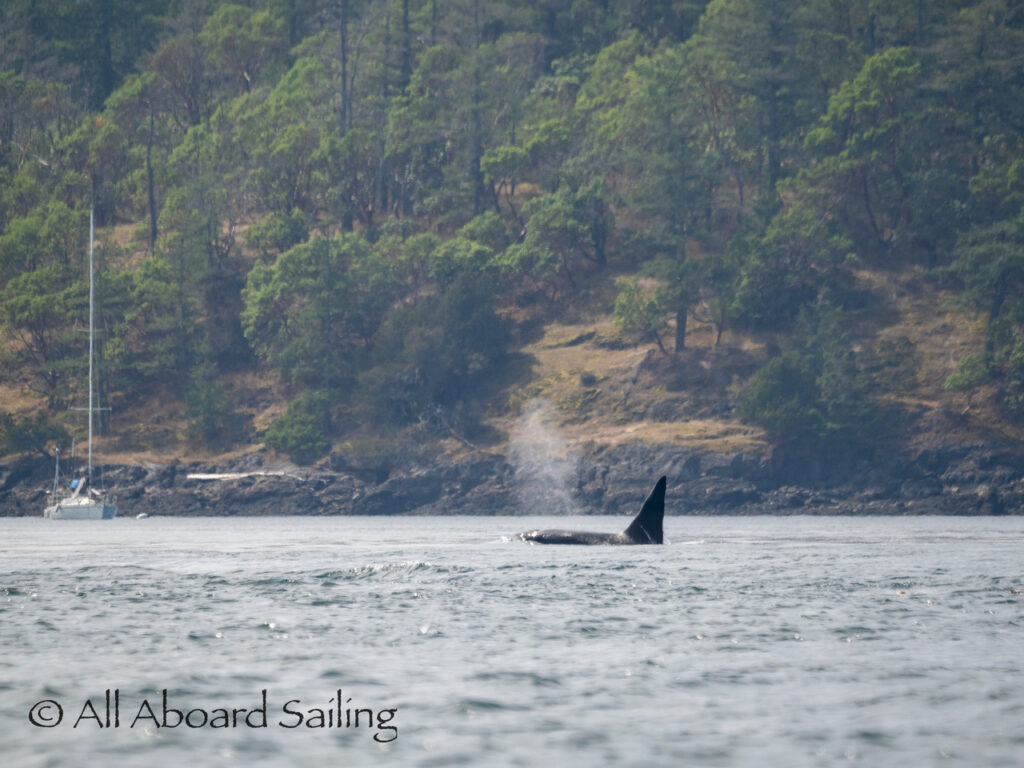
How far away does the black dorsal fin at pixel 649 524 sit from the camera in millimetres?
50844

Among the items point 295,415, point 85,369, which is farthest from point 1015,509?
point 85,369

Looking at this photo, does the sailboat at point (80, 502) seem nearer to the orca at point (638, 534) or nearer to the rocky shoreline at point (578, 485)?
the rocky shoreline at point (578, 485)

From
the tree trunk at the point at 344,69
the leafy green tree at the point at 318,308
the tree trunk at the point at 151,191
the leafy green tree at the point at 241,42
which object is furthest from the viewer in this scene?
the leafy green tree at the point at 241,42

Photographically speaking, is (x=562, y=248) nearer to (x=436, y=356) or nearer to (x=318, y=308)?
(x=436, y=356)

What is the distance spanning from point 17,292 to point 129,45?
7018 centimetres

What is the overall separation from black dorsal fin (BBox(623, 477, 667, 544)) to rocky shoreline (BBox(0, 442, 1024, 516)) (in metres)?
49.0

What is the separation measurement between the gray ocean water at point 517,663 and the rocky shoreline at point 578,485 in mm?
60574

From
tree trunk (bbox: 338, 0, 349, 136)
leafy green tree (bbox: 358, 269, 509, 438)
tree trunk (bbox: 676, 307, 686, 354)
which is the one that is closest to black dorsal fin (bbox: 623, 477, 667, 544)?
leafy green tree (bbox: 358, 269, 509, 438)

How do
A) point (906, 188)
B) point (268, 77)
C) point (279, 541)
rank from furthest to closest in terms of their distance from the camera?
1. point (268, 77)
2. point (906, 188)
3. point (279, 541)

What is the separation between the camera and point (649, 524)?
51.8m

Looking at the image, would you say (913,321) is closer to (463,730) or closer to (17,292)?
(17,292)

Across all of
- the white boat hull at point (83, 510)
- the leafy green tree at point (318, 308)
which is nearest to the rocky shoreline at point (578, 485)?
the white boat hull at point (83, 510)

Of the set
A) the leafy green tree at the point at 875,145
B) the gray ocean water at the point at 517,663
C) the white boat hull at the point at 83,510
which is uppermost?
the leafy green tree at the point at 875,145

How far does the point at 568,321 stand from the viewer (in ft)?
408
